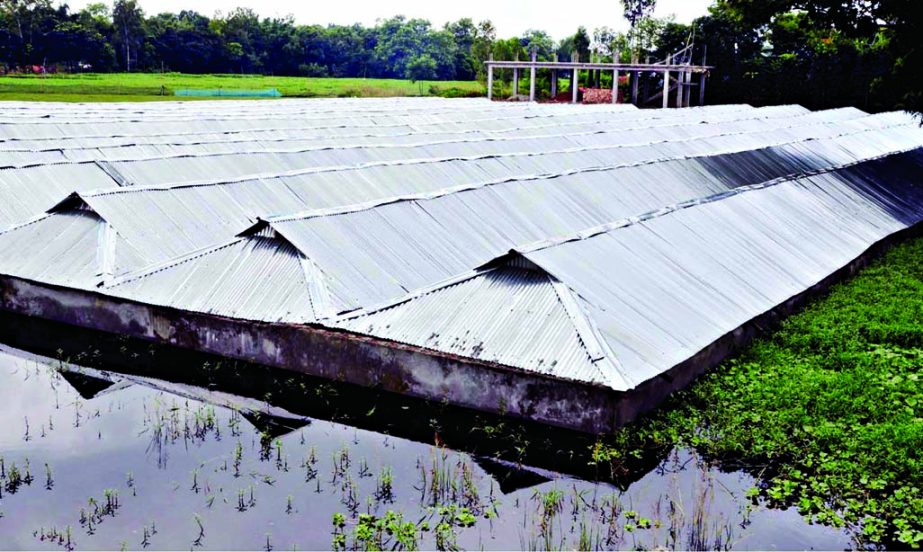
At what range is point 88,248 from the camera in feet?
61.4

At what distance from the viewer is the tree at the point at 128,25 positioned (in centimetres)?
9519

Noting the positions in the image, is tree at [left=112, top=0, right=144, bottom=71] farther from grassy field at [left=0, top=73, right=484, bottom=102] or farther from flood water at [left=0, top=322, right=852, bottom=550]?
flood water at [left=0, top=322, right=852, bottom=550]

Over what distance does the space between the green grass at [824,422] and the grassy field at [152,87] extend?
56291mm

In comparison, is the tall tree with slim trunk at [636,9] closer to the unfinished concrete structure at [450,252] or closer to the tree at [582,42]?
the tree at [582,42]

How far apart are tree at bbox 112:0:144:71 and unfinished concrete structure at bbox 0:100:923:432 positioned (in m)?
68.0

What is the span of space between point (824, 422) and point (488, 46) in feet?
302

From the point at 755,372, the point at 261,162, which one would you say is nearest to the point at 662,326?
the point at 755,372

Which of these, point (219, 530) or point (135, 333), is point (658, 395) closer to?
point (219, 530)

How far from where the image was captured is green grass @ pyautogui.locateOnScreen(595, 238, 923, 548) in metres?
10.9

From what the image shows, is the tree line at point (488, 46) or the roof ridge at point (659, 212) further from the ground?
the tree line at point (488, 46)

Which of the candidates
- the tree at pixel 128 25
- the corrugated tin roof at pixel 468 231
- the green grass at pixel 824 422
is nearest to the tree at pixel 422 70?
the tree at pixel 128 25

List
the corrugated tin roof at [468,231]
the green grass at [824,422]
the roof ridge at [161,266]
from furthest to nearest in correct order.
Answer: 1. the roof ridge at [161,266]
2. the corrugated tin roof at [468,231]
3. the green grass at [824,422]

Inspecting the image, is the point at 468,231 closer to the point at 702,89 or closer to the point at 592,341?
the point at 592,341

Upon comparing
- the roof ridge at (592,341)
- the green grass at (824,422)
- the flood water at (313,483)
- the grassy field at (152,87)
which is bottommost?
the flood water at (313,483)
